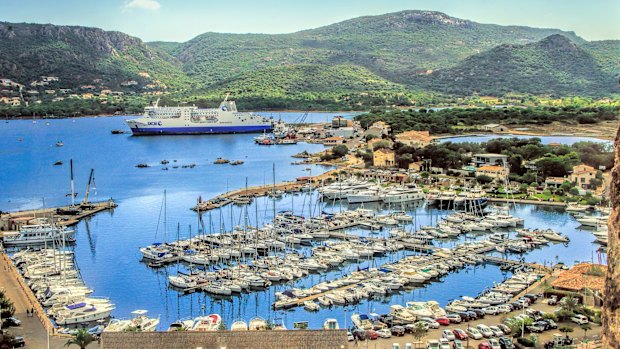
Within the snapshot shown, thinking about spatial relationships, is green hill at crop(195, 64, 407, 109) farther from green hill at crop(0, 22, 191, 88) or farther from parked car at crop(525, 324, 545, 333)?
parked car at crop(525, 324, 545, 333)

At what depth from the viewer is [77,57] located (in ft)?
362

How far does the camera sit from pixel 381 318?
45.3ft

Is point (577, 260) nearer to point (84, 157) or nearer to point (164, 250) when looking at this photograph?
point (164, 250)

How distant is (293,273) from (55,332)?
5.75m

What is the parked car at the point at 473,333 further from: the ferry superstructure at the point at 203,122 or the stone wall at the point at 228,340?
the ferry superstructure at the point at 203,122

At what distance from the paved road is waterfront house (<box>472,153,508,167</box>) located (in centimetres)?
2219

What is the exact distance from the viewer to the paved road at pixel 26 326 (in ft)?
40.3

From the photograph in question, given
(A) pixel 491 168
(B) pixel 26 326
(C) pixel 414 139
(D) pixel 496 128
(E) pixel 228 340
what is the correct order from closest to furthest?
(E) pixel 228 340, (B) pixel 26 326, (A) pixel 491 168, (C) pixel 414 139, (D) pixel 496 128

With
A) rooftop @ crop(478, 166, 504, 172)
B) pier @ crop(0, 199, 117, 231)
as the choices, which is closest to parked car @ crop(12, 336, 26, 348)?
pier @ crop(0, 199, 117, 231)

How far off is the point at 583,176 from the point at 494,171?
3855 millimetres

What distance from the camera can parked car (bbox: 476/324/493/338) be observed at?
41.3 feet

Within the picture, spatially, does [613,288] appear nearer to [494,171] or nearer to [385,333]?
[385,333]

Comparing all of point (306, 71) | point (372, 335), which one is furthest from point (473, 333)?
point (306, 71)

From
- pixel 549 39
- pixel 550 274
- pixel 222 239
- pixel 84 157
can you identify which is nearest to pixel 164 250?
pixel 222 239
